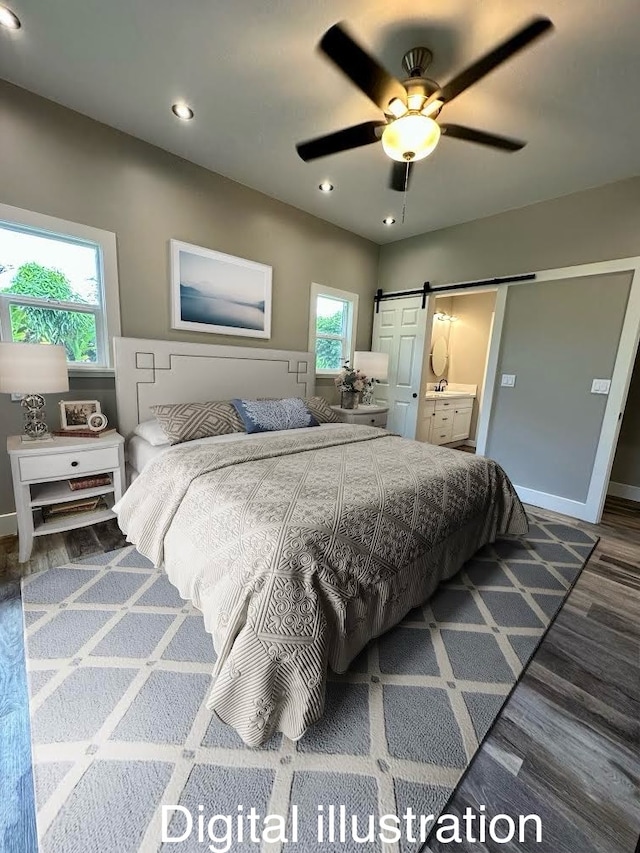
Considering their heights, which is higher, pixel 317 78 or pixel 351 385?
pixel 317 78

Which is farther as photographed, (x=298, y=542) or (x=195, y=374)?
(x=195, y=374)

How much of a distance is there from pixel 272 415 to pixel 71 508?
153cm

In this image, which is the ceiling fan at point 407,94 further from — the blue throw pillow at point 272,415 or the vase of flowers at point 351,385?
the vase of flowers at point 351,385

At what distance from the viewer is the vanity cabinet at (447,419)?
472cm

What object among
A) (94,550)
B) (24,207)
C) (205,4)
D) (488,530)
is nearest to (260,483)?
(94,550)

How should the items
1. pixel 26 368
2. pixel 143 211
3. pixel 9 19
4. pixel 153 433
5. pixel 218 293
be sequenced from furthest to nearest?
1. pixel 218 293
2. pixel 143 211
3. pixel 153 433
4. pixel 26 368
5. pixel 9 19

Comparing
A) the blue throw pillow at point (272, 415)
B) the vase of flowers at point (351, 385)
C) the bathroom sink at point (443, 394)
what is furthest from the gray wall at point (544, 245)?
the blue throw pillow at point (272, 415)

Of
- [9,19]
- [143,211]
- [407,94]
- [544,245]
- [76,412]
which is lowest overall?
[76,412]

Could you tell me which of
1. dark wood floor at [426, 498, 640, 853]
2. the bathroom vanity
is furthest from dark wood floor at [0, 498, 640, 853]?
the bathroom vanity

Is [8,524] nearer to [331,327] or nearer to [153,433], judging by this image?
[153,433]

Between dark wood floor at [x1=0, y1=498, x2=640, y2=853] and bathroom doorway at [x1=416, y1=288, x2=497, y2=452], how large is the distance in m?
3.83

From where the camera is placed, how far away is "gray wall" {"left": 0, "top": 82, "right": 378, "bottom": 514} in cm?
217

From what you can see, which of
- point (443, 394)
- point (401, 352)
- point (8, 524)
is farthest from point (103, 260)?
point (443, 394)

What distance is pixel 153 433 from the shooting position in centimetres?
243
